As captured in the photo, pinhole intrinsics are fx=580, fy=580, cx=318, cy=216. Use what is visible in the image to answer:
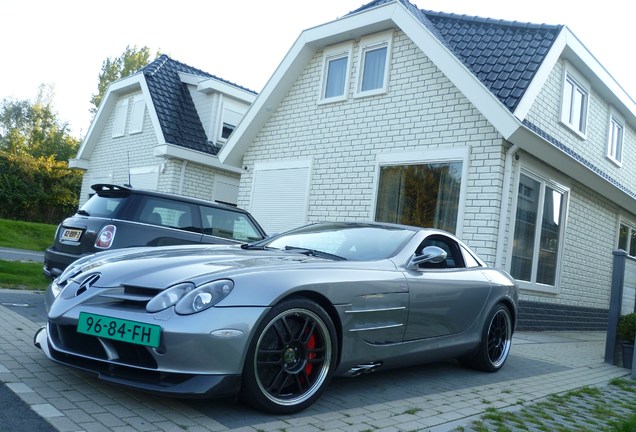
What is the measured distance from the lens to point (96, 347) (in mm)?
3430

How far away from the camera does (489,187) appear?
952 centimetres

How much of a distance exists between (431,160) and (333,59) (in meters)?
3.91

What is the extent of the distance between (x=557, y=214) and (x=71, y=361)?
33.2 feet

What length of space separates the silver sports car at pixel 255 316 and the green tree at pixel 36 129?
4676 centimetres

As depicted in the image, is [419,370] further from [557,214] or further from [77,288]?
[557,214]

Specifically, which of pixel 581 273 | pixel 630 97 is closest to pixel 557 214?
pixel 581 273

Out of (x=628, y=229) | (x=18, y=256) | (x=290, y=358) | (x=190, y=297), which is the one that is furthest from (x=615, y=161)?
(x=18, y=256)

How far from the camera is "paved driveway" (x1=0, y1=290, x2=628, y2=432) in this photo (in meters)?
3.25

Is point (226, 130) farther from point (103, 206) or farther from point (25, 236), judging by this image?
point (103, 206)

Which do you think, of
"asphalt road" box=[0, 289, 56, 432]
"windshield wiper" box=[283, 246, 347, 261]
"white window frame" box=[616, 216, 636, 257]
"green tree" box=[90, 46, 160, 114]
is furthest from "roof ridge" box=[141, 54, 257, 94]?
"green tree" box=[90, 46, 160, 114]

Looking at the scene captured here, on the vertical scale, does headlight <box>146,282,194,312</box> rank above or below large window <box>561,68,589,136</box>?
below

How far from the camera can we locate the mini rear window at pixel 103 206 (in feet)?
23.0

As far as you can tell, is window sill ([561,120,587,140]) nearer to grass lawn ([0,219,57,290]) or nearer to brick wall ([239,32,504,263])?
brick wall ([239,32,504,263])

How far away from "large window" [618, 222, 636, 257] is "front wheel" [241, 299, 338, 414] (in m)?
13.2
